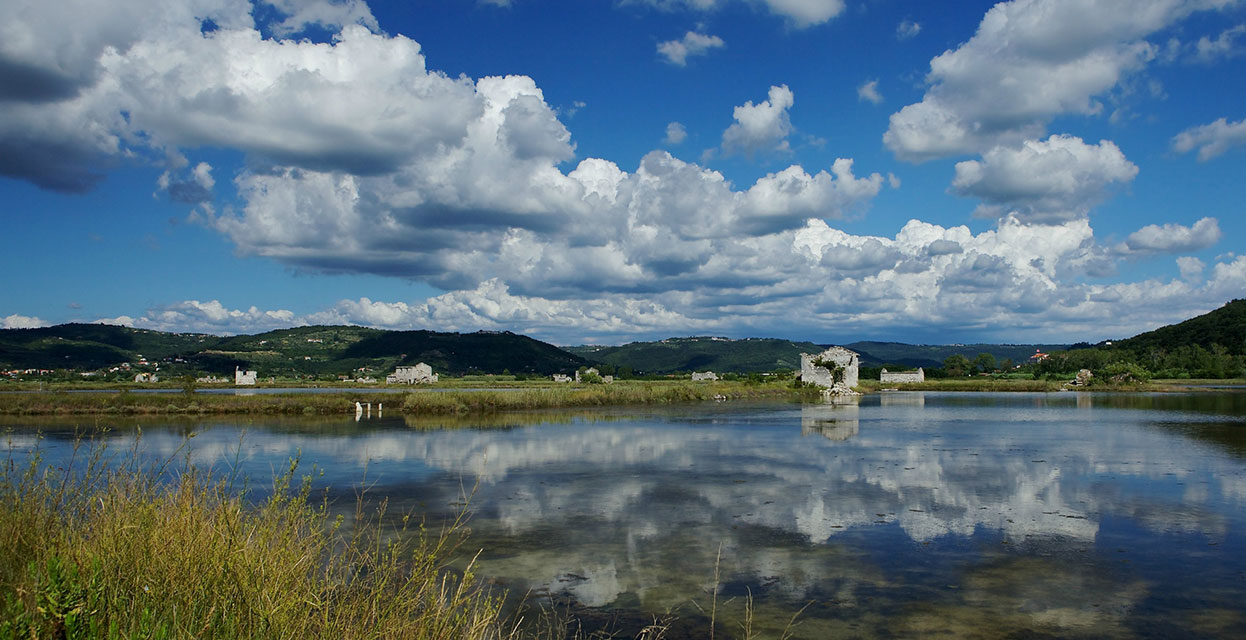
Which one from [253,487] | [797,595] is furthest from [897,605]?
[253,487]

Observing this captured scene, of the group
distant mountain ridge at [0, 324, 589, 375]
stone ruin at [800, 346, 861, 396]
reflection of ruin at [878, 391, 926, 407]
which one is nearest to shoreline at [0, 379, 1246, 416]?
reflection of ruin at [878, 391, 926, 407]

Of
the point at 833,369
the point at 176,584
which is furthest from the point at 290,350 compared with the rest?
the point at 176,584

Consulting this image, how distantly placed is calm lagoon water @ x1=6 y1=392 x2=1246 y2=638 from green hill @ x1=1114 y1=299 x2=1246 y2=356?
102 metres

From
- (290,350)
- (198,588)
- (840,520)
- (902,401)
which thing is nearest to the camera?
(198,588)

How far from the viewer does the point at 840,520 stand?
41.2 feet

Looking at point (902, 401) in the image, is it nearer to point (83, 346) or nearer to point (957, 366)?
point (957, 366)

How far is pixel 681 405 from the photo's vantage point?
51.3 metres

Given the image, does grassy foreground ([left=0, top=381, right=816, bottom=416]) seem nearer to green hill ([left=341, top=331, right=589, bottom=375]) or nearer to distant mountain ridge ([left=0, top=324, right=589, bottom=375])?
distant mountain ridge ([left=0, top=324, right=589, bottom=375])

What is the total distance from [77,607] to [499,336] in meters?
192

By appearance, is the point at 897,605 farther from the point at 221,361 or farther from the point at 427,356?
the point at 427,356

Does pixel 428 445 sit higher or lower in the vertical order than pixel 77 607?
lower

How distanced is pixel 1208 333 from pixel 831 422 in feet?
379

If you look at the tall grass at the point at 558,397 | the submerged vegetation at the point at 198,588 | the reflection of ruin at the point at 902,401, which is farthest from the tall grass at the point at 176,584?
the reflection of ruin at the point at 902,401

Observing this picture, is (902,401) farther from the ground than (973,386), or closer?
closer
